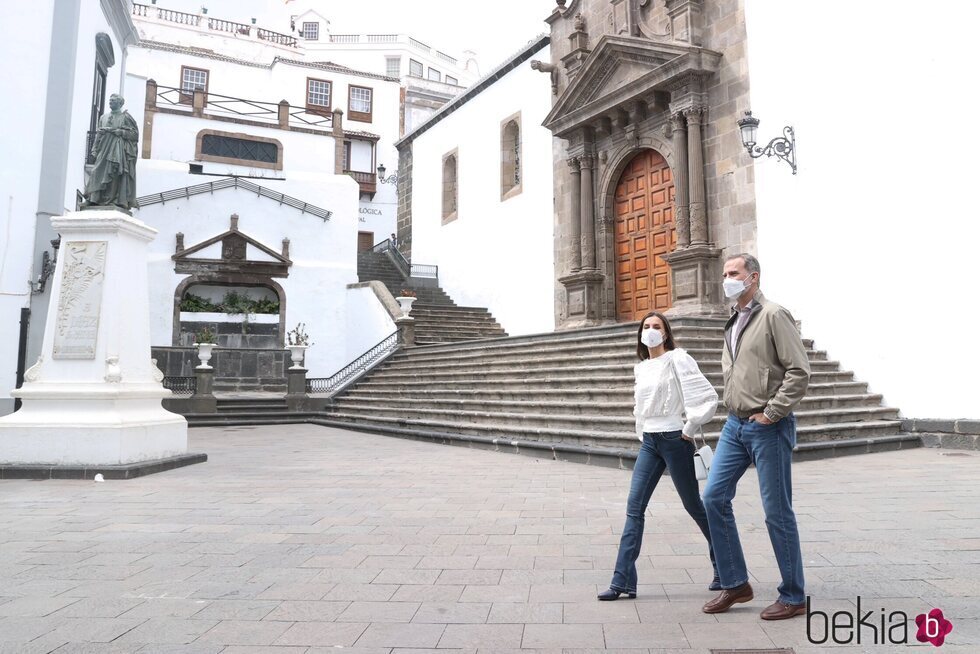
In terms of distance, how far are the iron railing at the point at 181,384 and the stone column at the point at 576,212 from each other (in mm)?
9514

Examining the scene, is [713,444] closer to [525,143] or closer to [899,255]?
[899,255]

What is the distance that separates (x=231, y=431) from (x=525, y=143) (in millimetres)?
10936

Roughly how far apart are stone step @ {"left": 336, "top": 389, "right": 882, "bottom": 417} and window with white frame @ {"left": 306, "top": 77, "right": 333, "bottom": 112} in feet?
75.6

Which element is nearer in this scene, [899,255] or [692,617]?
[692,617]

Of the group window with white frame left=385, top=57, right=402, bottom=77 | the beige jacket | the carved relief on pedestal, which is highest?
window with white frame left=385, top=57, right=402, bottom=77

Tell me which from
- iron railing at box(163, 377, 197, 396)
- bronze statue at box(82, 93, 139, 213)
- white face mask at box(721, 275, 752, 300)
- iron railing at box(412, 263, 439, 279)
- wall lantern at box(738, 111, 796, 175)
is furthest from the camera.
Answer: iron railing at box(412, 263, 439, 279)

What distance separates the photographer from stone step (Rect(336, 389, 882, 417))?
9.16 metres

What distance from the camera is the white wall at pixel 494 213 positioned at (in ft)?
60.8

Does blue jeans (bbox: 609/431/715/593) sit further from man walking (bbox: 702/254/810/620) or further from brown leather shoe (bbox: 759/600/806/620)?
brown leather shoe (bbox: 759/600/806/620)

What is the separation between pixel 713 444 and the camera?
7.78m

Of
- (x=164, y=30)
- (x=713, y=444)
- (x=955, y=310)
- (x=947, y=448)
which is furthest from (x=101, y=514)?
(x=164, y=30)

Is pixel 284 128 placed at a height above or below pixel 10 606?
above

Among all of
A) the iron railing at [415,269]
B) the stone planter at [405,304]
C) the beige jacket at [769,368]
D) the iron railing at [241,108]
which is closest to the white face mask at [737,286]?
the beige jacket at [769,368]

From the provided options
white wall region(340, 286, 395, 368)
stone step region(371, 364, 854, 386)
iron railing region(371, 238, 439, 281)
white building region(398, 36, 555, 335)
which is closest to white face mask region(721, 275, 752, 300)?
stone step region(371, 364, 854, 386)
